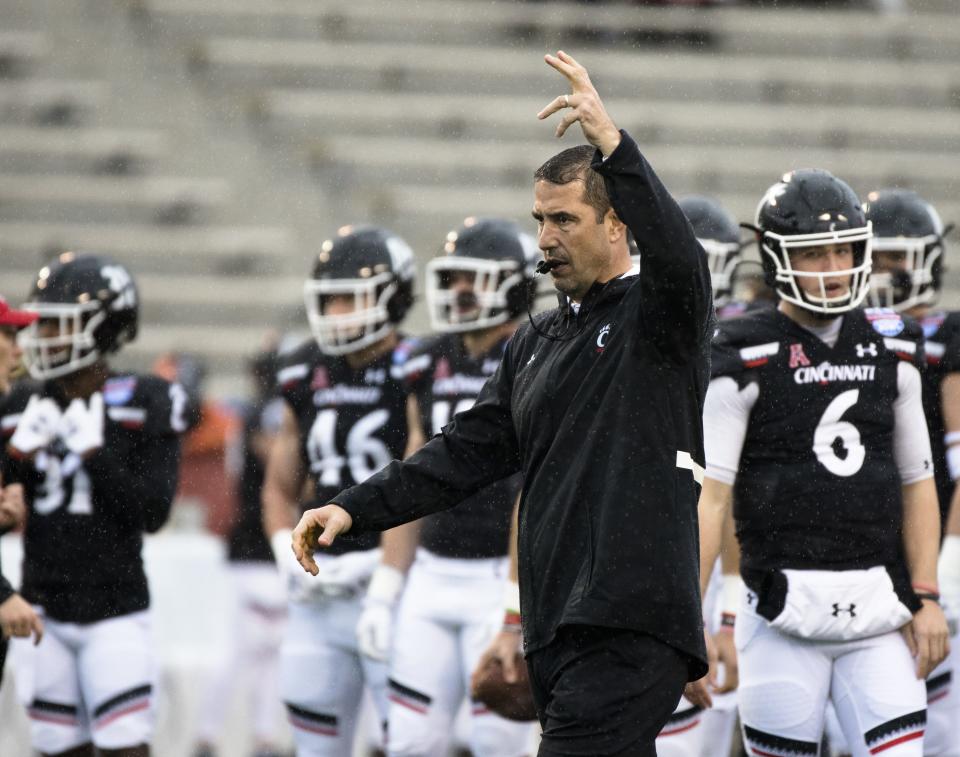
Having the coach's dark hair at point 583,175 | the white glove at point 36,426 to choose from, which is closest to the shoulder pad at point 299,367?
the white glove at point 36,426

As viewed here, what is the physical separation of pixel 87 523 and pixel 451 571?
51.2 inches

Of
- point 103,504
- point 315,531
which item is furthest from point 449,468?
point 103,504

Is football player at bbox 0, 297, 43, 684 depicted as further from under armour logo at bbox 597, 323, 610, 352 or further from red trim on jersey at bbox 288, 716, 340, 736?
under armour logo at bbox 597, 323, 610, 352

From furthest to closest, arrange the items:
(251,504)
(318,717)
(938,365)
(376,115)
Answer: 1. (376,115)
2. (251,504)
3. (318,717)
4. (938,365)

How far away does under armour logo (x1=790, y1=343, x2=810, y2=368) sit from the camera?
4.69 meters

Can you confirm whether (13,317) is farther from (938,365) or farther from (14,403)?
(938,365)

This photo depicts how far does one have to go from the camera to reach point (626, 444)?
372 centimetres

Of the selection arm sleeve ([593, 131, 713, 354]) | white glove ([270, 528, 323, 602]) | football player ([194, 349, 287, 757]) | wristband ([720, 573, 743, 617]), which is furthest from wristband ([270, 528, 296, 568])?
arm sleeve ([593, 131, 713, 354])

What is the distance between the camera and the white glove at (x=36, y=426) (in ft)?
18.8

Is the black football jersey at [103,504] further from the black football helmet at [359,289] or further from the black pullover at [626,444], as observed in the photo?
the black pullover at [626,444]

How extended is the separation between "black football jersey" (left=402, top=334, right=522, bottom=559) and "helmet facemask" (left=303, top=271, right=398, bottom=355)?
250 millimetres

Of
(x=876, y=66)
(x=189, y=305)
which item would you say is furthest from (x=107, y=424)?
(x=876, y=66)

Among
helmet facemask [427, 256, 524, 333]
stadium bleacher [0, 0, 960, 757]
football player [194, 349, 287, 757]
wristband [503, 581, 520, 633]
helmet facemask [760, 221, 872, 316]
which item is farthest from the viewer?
stadium bleacher [0, 0, 960, 757]

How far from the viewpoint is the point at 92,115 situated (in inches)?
616
